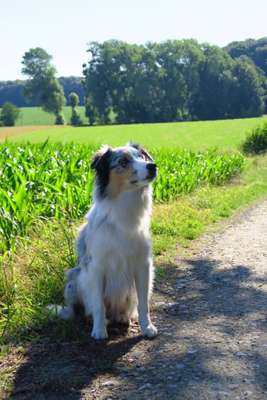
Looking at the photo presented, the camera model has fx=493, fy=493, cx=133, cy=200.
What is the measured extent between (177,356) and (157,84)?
3407 inches

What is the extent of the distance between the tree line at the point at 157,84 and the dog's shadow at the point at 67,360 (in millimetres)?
82206

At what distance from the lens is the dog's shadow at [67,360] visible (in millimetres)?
3601

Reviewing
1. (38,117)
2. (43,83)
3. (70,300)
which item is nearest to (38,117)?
(38,117)

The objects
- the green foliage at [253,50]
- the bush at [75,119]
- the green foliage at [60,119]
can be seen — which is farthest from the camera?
the green foliage at [253,50]

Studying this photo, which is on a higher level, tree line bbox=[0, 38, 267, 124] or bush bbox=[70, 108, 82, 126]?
tree line bbox=[0, 38, 267, 124]

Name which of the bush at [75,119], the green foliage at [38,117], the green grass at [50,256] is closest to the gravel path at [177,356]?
the green grass at [50,256]

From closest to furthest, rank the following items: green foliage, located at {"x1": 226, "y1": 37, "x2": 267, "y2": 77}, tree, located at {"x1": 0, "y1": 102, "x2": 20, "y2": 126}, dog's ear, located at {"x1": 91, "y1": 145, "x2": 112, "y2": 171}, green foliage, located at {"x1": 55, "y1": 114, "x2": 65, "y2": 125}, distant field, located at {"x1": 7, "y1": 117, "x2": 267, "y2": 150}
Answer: dog's ear, located at {"x1": 91, "y1": 145, "x2": 112, "y2": 171}
distant field, located at {"x1": 7, "y1": 117, "x2": 267, "y2": 150}
tree, located at {"x1": 0, "y1": 102, "x2": 20, "y2": 126}
green foliage, located at {"x1": 55, "y1": 114, "x2": 65, "y2": 125}
green foliage, located at {"x1": 226, "y1": 37, "x2": 267, "y2": 77}

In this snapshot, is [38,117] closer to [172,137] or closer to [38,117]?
[38,117]

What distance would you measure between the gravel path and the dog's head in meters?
1.36

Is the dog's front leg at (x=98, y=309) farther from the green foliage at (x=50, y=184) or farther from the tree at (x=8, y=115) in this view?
the tree at (x=8, y=115)

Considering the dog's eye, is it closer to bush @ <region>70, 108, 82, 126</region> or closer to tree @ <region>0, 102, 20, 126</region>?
tree @ <region>0, 102, 20, 126</region>

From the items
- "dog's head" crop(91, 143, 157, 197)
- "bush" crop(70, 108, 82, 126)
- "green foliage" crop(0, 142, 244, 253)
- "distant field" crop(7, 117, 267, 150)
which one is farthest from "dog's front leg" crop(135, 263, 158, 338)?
"bush" crop(70, 108, 82, 126)

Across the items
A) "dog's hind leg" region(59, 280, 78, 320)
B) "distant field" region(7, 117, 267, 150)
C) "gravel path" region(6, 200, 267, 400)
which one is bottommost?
"distant field" region(7, 117, 267, 150)

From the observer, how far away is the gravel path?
3.54 m
